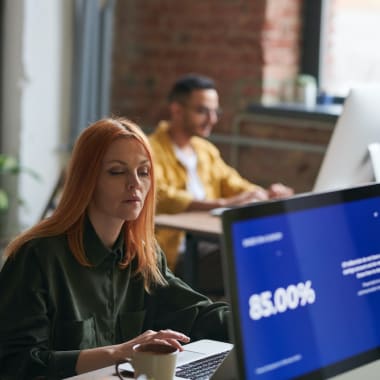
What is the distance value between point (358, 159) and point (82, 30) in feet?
8.77

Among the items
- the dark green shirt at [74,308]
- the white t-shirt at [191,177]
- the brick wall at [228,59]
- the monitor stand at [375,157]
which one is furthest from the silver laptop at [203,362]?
the brick wall at [228,59]

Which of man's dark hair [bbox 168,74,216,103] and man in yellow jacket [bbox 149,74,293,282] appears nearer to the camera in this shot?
man in yellow jacket [bbox 149,74,293,282]

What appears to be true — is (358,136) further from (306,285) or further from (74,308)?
(306,285)

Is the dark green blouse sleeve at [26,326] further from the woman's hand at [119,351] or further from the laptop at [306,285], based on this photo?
the laptop at [306,285]

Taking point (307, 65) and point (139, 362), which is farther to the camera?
point (307, 65)

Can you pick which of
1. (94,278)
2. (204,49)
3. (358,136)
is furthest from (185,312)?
(204,49)

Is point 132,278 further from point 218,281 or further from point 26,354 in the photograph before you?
point 218,281

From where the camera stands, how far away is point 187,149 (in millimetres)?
4340

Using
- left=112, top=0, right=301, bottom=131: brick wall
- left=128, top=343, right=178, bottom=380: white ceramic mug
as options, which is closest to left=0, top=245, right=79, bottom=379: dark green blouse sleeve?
left=128, top=343, right=178, bottom=380: white ceramic mug

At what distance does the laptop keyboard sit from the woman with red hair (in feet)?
0.41

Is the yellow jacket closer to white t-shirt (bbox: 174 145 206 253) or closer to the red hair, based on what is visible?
white t-shirt (bbox: 174 145 206 253)

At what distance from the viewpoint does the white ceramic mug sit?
1721 mm

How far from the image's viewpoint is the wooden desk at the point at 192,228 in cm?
367

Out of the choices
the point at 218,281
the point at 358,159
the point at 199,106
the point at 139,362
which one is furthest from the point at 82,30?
the point at 139,362
